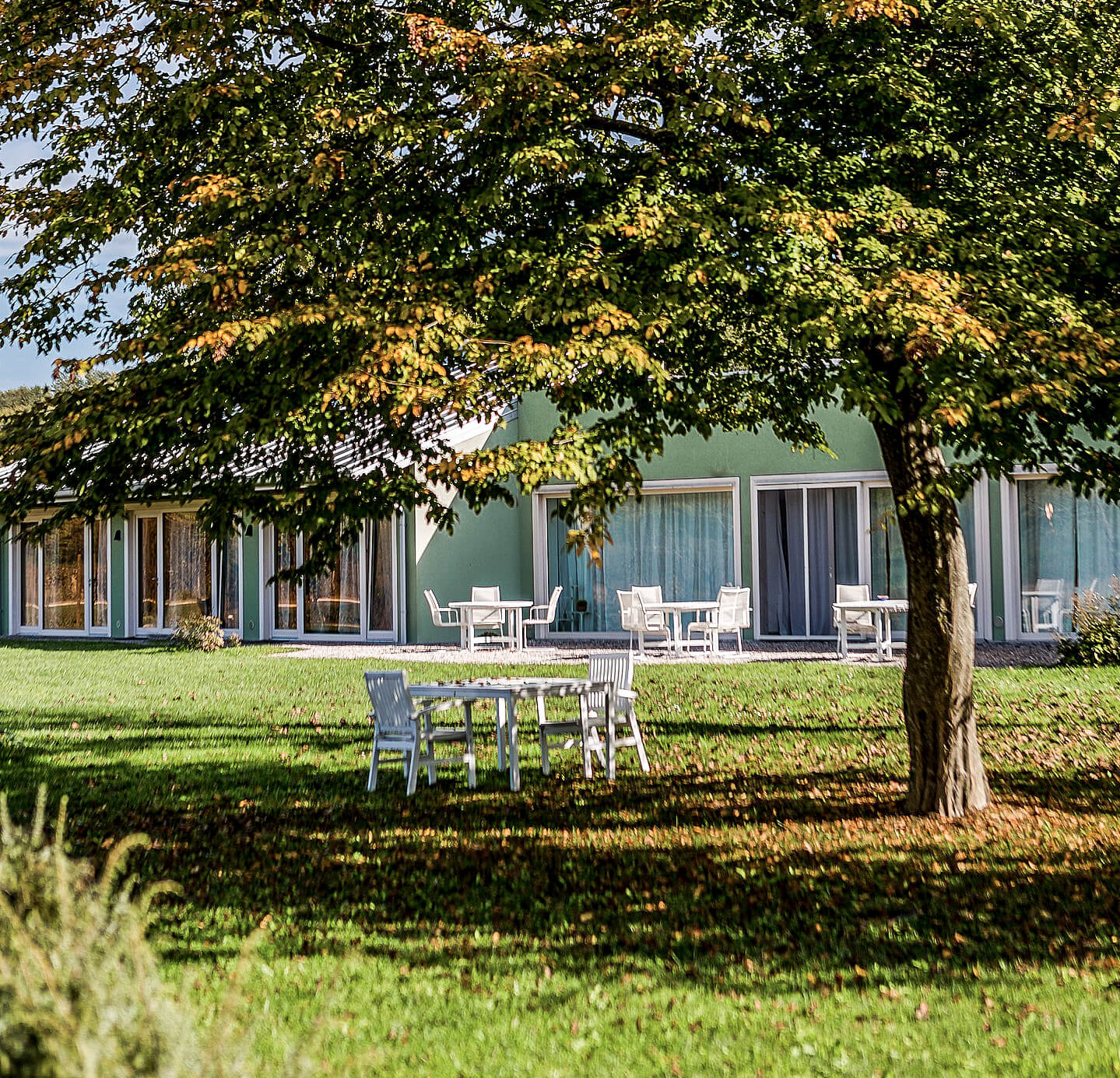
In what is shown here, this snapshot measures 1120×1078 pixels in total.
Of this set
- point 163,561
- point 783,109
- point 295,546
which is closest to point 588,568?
point 295,546

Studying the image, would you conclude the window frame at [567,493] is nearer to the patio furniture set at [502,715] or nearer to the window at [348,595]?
the window at [348,595]

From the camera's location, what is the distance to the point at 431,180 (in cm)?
650

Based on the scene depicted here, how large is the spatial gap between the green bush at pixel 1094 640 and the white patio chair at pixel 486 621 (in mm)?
8263

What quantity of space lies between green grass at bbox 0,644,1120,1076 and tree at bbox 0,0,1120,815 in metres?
1.99

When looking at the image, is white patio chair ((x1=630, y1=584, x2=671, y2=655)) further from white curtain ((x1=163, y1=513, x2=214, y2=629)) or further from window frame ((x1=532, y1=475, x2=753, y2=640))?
white curtain ((x1=163, y1=513, x2=214, y2=629))

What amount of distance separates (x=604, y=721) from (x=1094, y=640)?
9.33 metres

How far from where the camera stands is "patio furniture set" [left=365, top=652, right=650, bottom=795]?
884 cm

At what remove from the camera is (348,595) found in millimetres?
22562

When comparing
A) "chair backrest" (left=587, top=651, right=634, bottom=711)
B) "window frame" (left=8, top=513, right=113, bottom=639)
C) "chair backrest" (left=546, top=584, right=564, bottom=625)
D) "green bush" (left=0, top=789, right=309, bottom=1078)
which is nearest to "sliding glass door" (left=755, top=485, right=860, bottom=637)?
"chair backrest" (left=546, top=584, right=564, bottom=625)

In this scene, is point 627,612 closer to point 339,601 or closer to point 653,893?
point 339,601

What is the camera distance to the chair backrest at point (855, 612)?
17047mm

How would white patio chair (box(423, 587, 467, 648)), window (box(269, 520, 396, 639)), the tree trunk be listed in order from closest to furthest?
the tree trunk
white patio chair (box(423, 587, 467, 648))
window (box(269, 520, 396, 639))

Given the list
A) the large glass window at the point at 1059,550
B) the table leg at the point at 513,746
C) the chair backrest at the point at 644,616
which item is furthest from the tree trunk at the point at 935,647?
the large glass window at the point at 1059,550

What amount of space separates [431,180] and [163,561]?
65.8ft
